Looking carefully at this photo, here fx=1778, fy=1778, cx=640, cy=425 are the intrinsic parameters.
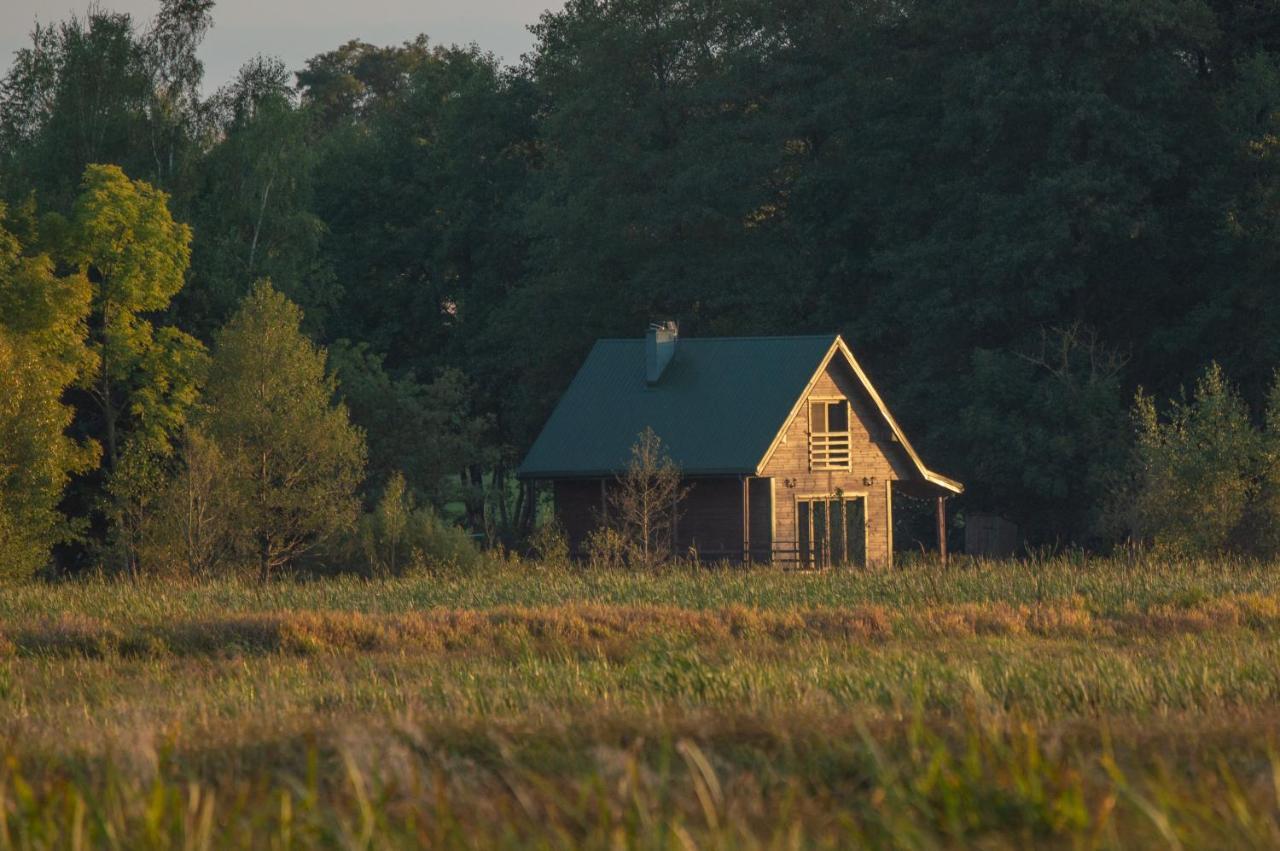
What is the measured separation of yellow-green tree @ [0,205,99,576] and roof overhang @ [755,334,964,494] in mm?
16053

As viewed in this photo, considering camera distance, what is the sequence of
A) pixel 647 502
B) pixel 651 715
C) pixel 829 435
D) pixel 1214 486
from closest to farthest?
pixel 651 715, pixel 1214 486, pixel 647 502, pixel 829 435

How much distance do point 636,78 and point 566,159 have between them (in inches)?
138

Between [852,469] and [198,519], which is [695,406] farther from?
[198,519]

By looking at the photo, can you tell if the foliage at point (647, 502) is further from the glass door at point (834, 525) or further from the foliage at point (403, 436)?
the foliage at point (403, 436)

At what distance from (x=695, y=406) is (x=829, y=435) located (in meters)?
3.52

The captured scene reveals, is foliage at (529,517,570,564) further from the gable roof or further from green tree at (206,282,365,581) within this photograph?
green tree at (206,282,365,581)

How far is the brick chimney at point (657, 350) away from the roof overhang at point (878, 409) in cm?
390

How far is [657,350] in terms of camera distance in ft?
149

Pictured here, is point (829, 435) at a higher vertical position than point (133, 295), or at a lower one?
lower

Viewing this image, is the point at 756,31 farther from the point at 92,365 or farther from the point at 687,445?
the point at 92,365

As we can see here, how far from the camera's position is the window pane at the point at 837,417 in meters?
45.4

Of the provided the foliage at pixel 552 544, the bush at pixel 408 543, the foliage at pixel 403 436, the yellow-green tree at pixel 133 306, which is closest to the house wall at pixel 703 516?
the foliage at pixel 552 544

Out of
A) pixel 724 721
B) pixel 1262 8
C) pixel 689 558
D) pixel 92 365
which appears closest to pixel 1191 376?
pixel 1262 8

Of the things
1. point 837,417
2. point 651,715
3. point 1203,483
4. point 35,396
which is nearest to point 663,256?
point 837,417
